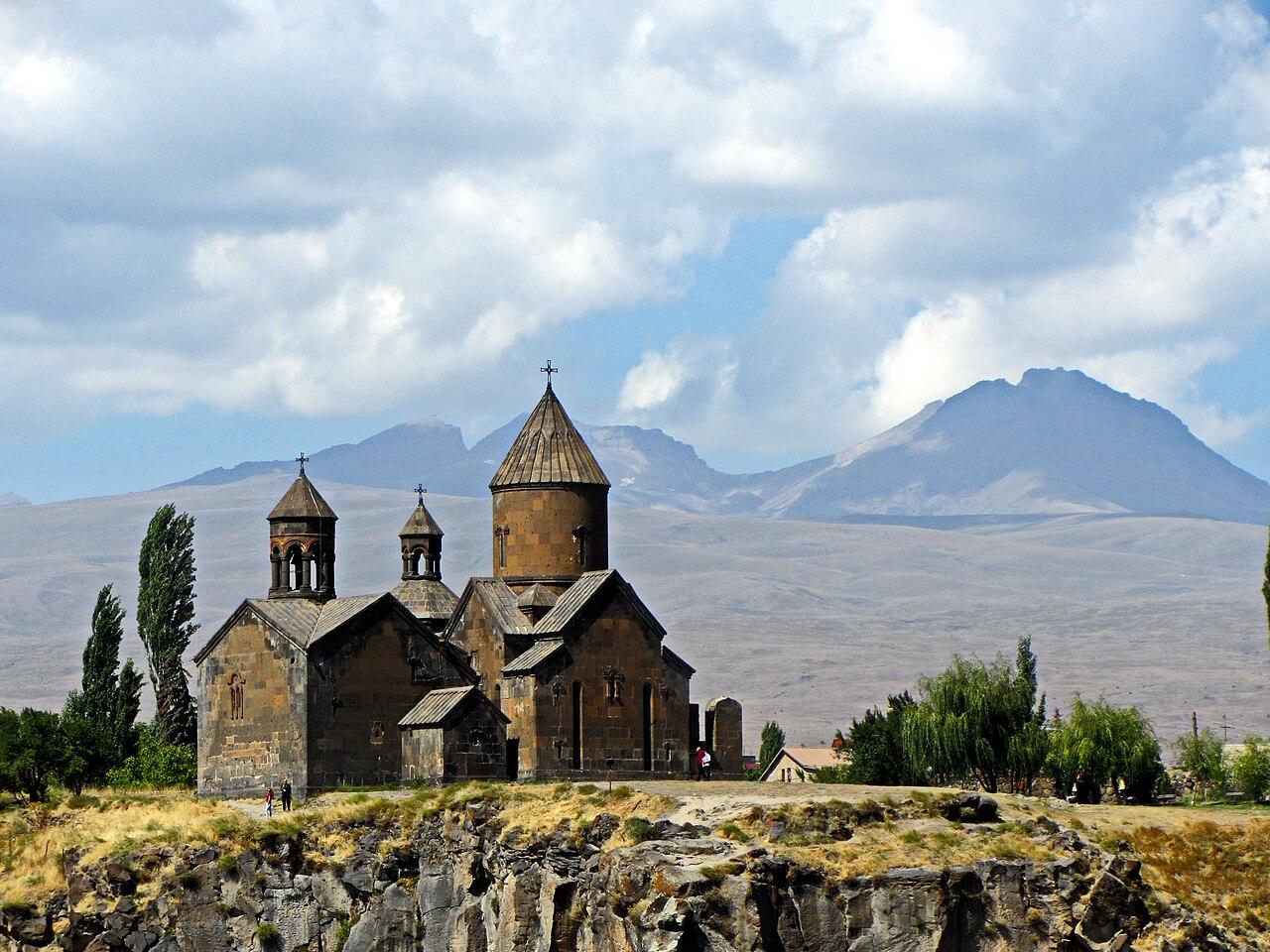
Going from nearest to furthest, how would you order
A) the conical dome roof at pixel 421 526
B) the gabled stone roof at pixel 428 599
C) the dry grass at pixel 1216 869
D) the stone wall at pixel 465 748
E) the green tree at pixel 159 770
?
the dry grass at pixel 1216 869
the stone wall at pixel 465 748
the gabled stone roof at pixel 428 599
the conical dome roof at pixel 421 526
the green tree at pixel 159 770

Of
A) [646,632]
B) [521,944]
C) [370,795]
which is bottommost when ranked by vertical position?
[521,944]

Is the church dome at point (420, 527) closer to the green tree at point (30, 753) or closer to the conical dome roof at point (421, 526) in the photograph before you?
the conical dome roof at point (421, 526)

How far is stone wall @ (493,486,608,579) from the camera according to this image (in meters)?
52.6

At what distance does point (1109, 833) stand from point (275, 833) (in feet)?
56.4

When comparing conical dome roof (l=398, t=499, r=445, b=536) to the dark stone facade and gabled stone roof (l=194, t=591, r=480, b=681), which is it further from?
the dark stone facade

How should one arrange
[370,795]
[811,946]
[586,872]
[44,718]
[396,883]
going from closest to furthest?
[811,946]
[586,872]
[396,883]
[370,795]
[44,718]

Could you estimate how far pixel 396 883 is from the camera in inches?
1665

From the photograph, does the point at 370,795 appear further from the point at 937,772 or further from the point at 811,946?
the point at 937,772

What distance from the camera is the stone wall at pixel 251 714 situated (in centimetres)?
4844

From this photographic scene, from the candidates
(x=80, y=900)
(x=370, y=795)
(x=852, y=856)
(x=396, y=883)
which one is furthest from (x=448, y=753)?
(x=852, y=856)

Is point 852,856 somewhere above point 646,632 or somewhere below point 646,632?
below

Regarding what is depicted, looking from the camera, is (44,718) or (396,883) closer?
(396,883)

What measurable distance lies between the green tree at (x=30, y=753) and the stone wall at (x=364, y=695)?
32.2 feet

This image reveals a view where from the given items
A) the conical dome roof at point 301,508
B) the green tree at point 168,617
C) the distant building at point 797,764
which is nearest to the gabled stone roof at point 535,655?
the conical dome roof at point 301,508
